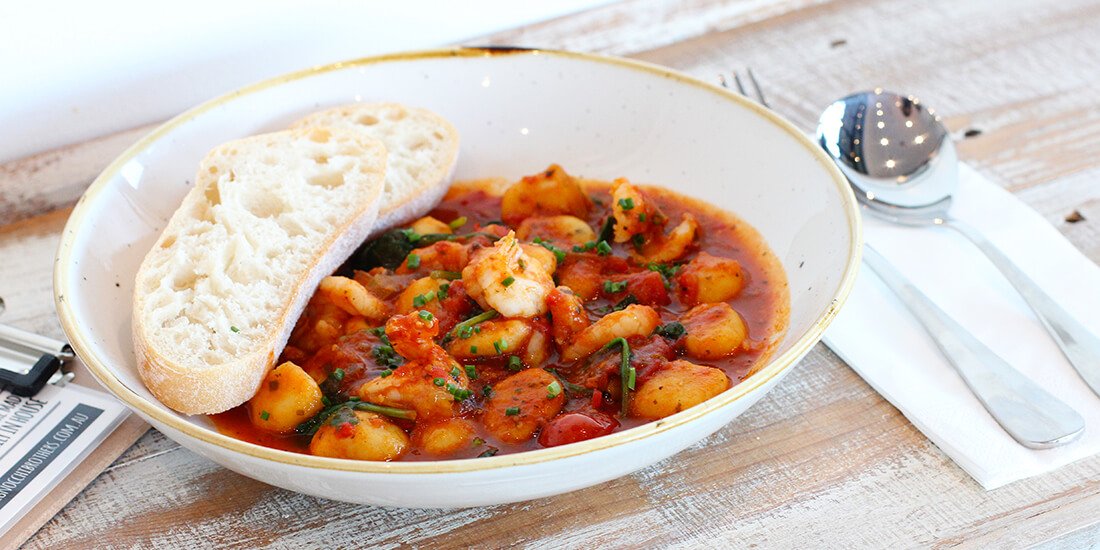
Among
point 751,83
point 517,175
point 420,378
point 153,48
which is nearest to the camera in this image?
point 420,378

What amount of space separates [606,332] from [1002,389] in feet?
2.13

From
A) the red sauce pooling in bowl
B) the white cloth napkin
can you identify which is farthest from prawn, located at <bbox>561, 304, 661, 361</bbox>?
the white cloth napkin

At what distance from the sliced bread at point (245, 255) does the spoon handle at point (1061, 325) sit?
1197 mm

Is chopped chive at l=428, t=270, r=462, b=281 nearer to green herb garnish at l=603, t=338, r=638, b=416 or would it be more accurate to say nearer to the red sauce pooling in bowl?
the red sauce pooling in bowl

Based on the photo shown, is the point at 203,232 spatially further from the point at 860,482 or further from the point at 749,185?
the point at 860,482

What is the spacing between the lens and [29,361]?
191 centimetres

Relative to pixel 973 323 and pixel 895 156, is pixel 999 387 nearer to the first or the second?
pixel 973 323

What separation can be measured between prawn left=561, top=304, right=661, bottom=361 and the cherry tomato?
184 mm

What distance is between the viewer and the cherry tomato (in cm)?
154

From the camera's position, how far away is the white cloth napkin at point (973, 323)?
1.66m

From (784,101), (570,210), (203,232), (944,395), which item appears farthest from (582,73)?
(944,395)

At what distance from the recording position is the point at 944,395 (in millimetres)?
1767

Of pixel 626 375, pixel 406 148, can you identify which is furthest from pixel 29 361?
pixel 626 375

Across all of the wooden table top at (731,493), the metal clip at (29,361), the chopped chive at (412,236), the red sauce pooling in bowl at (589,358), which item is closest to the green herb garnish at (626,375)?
the red sauce pooling in bowl at (589,358)
